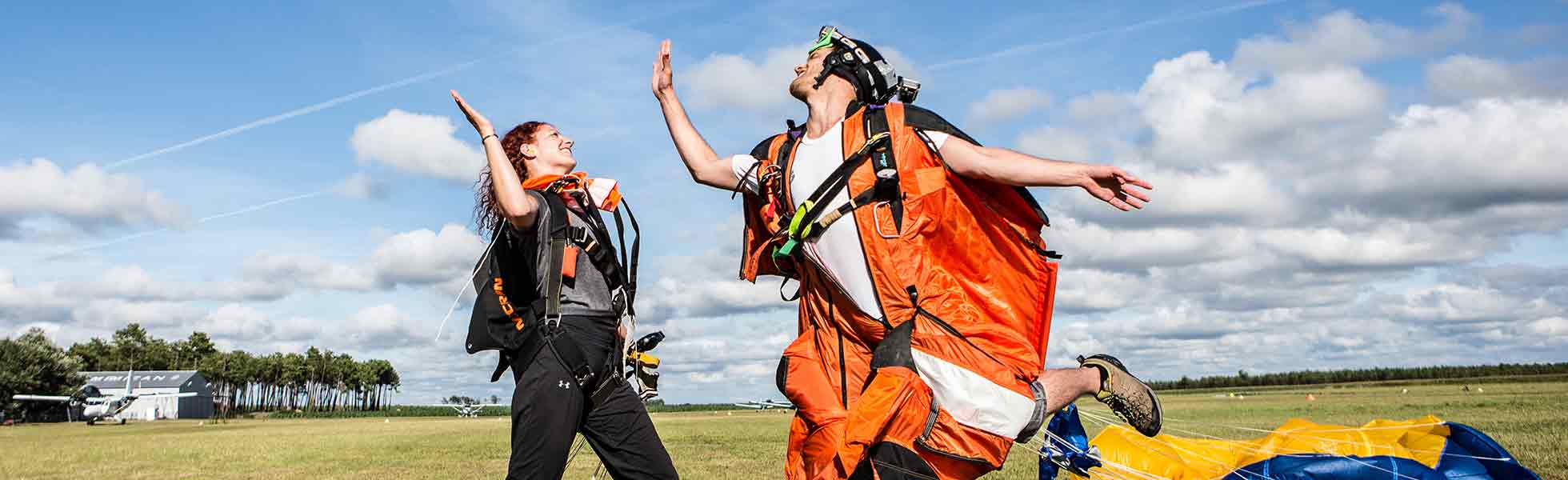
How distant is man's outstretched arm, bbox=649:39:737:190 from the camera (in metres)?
3.95

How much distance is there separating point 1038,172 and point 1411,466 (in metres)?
3.18

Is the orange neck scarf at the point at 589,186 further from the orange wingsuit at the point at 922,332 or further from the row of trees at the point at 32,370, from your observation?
the row of trees at the point at 32,370

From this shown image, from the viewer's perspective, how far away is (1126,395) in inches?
158

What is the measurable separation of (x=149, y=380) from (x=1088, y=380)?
112m

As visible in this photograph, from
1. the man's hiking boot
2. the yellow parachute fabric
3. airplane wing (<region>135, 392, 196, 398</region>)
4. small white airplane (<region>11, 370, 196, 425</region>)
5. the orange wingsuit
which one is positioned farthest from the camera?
airplane wing (<region>135, 392, 196, 398</region>)

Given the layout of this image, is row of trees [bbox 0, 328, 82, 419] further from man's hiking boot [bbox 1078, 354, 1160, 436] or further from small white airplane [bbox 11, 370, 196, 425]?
man's hiking boot [bbox 1078, 354, 1160, 436]

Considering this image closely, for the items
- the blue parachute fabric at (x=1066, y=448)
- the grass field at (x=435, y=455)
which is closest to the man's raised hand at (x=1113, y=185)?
the blue parachute fabric at (x=1066, y=448)

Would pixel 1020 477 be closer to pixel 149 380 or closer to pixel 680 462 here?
pixel 680 462

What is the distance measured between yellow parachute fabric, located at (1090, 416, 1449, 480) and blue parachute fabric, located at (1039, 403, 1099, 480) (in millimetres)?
575

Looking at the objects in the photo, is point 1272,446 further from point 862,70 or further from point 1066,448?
point 862,70

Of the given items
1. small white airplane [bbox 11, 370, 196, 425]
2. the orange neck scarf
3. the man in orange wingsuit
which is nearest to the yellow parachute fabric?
the man in orange wingsuit

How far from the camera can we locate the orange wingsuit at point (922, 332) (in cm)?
300

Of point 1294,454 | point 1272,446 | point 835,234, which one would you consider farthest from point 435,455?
point 835,234

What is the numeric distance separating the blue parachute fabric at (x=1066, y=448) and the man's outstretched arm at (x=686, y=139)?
2016 mm
